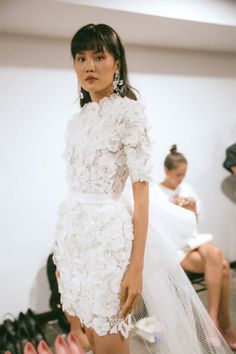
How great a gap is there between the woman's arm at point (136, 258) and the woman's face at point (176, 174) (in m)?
1.56

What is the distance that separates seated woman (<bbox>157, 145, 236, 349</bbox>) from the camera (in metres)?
2.23

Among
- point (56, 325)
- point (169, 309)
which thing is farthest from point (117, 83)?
point (56, 325)

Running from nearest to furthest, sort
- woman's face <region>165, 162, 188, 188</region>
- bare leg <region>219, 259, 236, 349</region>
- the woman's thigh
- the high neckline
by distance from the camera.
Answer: the high neckline, bare leg <region>219, 259, 236, 349</region>, the woman's thigh, woman's face <region>165, 162, 188, 188</region>

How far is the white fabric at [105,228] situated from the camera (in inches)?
43.4

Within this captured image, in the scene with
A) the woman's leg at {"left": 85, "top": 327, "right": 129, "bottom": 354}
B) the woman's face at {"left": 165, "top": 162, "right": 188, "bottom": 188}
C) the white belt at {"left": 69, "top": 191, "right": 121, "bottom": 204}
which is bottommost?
the woman's leg at {"left": 85, "top": 327, "right": 129, "bottom": 354}

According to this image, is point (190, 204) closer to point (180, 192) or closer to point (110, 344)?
point (180, 192)

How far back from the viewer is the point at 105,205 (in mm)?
1152

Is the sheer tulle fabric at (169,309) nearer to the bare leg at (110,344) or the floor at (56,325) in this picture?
the bare leg at (110,344)

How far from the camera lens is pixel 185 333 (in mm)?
1341

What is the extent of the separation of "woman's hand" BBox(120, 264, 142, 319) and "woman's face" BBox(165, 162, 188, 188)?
1.61 meters

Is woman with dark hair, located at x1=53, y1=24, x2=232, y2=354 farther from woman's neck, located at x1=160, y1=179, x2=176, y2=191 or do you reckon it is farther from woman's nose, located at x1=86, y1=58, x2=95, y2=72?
woman's neck, located at x1=160, y1=179, x2=176, y2=191

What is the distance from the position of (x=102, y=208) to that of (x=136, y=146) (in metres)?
0.22

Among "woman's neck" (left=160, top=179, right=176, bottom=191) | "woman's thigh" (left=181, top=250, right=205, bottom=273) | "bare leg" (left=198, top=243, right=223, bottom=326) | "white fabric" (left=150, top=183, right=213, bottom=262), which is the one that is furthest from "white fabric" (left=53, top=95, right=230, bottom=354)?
"woman's neck" (left=160, top=179, right=176, bottom=191)

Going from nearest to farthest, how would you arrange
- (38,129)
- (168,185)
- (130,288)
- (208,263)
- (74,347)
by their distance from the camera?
1. (130,288)
2. (74,347)
3. (208,263)
4. (38,129)
5. (168,185)
